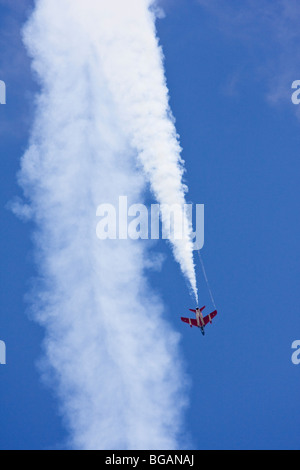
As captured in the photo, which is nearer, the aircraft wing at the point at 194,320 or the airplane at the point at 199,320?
the airplane at the point at 199,320

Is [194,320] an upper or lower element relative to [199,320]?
upper

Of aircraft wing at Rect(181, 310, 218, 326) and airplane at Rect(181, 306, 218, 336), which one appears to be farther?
aircraft wing at Rect(181, 310, 218, 326)

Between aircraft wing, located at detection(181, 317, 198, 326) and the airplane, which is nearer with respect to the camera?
the airplane

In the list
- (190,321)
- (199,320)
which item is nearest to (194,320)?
(190,321)

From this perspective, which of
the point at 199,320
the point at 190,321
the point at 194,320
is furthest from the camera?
the point at 190,321

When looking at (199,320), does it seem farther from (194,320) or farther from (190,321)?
(190,321)

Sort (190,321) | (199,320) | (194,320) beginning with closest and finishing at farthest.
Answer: (199,320), (194,320), (190,321)

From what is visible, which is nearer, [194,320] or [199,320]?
[199,320]

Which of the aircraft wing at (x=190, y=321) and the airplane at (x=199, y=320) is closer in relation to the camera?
the airplane at (x=199, y=320)
